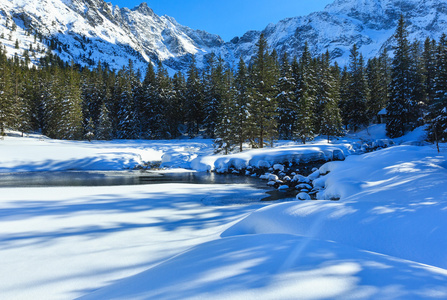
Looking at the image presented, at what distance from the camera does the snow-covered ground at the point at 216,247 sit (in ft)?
5.88

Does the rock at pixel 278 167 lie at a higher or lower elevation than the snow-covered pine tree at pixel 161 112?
lower

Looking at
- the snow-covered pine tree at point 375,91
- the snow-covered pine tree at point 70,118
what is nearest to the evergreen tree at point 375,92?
the snow-covered pine tree at point 375,91

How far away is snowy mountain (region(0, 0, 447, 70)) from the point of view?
121275mm

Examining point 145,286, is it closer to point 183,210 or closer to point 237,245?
point 237,245

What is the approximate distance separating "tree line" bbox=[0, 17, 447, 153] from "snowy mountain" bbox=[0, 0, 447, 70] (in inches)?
3622

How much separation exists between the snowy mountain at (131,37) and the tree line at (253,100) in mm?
91994

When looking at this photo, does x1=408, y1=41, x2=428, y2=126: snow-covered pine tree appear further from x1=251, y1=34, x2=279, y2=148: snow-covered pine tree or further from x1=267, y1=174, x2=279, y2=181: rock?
x1=267, y1=174, x2=279, y2=181: rock

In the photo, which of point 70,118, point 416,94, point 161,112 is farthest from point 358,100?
point 70,118

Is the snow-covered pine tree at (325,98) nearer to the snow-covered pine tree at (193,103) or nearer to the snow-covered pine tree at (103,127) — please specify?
the snow-covered pine tree at (193,103)

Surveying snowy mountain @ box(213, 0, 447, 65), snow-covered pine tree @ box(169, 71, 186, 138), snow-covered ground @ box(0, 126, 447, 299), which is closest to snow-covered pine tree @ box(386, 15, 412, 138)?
snow-covered ground @ box(0, 126, 447, 299)

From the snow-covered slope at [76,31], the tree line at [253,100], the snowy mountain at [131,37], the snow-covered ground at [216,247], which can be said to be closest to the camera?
the snow-covered ground at [216,247]

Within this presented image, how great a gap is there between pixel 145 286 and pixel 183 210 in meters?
4.39

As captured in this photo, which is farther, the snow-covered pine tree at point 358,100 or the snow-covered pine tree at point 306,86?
the snow-covered pine tree at point 358,100

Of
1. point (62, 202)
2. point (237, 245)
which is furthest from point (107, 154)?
point (237, 245)
